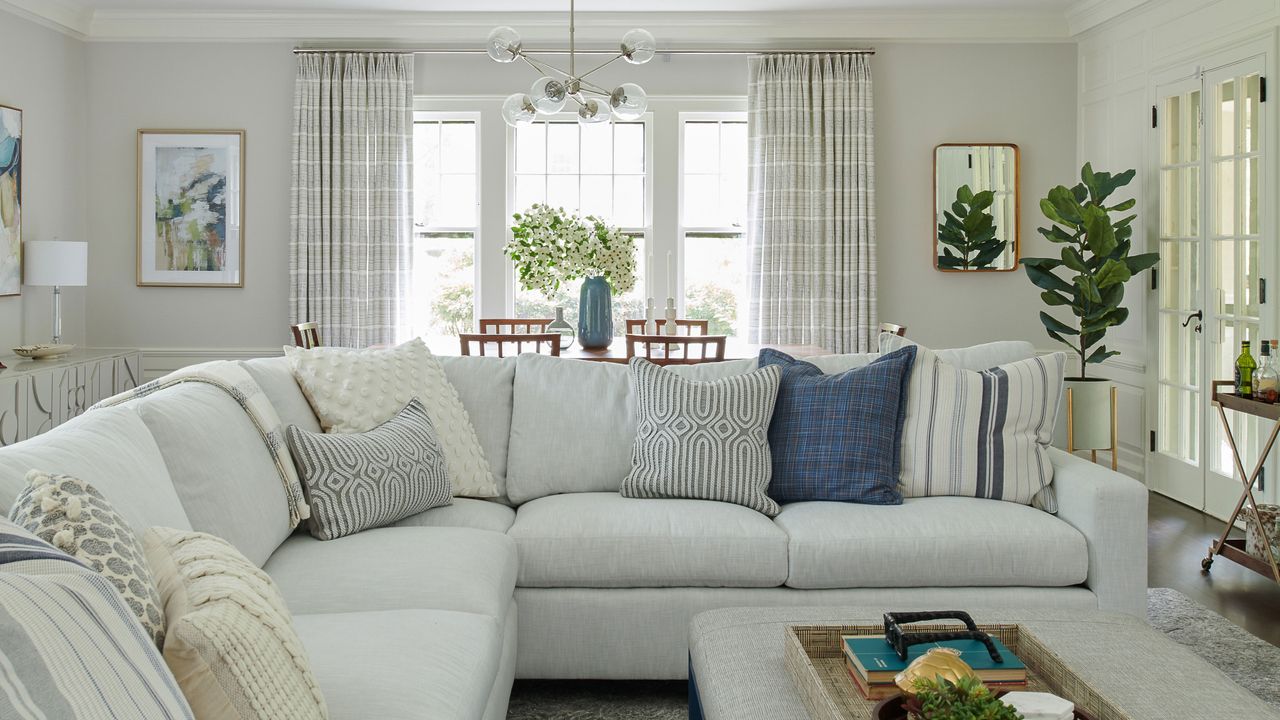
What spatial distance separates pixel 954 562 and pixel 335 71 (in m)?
5.07

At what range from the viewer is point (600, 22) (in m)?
6.23

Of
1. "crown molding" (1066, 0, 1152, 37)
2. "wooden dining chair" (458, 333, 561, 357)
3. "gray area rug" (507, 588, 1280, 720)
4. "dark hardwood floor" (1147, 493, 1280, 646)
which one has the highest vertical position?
"crown molding" (1066, 0, 1152, 37)

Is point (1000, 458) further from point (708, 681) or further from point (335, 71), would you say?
point (335, 71)

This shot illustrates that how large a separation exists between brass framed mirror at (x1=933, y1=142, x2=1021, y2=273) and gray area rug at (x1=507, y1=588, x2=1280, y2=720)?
344 cm

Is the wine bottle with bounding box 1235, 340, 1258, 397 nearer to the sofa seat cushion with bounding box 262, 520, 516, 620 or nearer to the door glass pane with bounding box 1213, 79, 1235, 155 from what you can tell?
the door glass pane with bounding box 1213, 79, 1235, 155

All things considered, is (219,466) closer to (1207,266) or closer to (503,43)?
(503,43)

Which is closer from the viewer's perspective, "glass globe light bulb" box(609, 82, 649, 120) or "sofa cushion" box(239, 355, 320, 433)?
"sofa cushion" box(239, 355, 320, 433)

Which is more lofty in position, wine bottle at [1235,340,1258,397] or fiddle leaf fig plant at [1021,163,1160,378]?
fiddle leaf fig plant at [1021,163,1160,378]

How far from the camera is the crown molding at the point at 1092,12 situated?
5.53 meters

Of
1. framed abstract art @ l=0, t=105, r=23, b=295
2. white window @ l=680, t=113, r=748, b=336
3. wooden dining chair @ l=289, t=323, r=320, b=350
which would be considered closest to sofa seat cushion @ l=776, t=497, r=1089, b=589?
wooden dining chair @ l=289, t=323, r=320, b=350

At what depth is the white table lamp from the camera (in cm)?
547

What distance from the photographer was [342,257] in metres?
6.33

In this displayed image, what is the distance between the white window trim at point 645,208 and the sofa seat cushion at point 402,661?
178 inches

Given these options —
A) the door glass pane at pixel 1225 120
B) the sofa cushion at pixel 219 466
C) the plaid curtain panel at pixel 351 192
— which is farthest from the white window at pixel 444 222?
the door glass pane at pixel 1225 120
